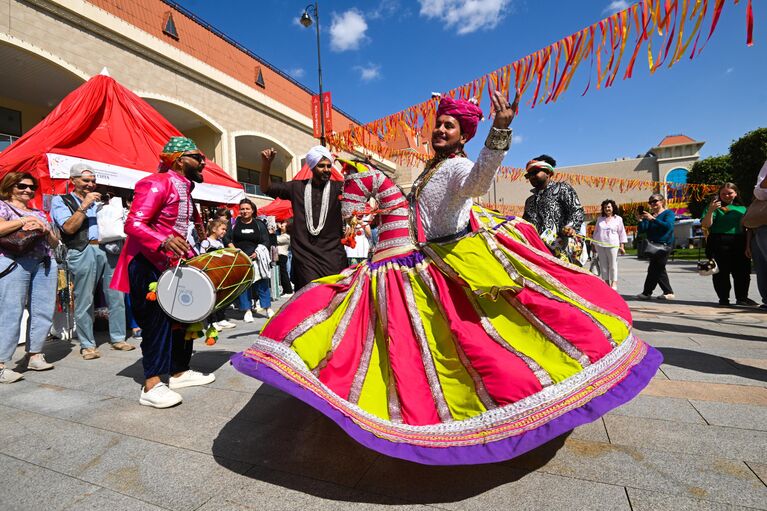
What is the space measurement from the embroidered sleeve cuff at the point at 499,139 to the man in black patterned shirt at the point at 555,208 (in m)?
2.83

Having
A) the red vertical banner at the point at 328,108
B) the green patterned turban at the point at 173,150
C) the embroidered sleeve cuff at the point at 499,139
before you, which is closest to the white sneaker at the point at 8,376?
the green patterned turban at the point at 173,150

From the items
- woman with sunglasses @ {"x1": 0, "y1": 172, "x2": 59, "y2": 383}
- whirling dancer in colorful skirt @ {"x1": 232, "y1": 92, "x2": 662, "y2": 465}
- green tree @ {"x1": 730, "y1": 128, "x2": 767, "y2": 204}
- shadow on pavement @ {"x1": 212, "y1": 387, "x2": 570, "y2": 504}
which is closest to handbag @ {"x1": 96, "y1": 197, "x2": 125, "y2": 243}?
woman with sunglasses @ {"x1": 0, "y1": 172, "x2": 59, "y2": 383}

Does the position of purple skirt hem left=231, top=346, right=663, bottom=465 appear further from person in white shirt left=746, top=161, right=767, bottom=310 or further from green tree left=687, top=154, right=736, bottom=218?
green tree left=687, top=154, right=736, bottom=218

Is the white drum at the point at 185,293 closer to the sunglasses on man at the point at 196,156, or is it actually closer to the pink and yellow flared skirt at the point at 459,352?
the pink and yellow flared skirt at the point at 459,352

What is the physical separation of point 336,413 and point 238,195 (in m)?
7.25

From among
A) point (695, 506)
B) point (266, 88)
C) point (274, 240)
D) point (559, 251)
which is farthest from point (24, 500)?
point (266, 88)

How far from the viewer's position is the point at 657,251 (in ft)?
22.4

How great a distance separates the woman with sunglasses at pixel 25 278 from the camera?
3412 mm

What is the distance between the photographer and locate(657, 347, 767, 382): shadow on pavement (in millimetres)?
3031

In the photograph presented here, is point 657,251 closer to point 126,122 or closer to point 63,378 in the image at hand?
point 63,378

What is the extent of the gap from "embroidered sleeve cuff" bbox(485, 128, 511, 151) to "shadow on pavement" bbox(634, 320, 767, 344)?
4.12 metres

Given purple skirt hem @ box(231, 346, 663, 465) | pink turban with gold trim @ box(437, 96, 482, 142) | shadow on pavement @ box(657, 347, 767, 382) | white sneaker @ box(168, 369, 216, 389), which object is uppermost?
pink turban with gold trim @ box(437, 96, 482, 142)

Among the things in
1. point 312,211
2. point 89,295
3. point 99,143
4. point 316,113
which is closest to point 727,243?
point 312,211

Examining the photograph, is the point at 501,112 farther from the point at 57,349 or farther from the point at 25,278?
the point at 57,349
